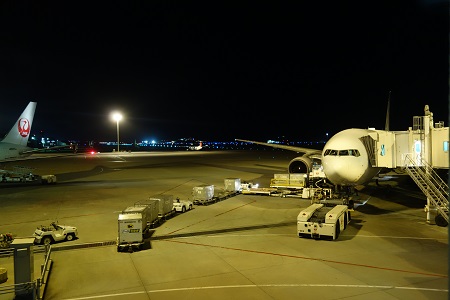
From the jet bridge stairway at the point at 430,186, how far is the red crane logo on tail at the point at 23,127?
38046 mm

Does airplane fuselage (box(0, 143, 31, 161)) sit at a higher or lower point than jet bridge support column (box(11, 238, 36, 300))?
higher

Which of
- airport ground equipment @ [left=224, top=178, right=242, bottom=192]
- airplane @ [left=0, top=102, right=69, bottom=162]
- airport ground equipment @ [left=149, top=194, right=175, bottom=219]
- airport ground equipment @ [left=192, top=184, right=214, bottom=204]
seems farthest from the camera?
airplane @ [left=0, top=102, right=69, bottom=162]

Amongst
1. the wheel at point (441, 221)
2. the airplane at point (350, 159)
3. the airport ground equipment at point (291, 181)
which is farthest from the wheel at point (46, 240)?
the airport ground equipment at point (291, 181)

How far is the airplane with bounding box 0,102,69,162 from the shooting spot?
37.4 meters

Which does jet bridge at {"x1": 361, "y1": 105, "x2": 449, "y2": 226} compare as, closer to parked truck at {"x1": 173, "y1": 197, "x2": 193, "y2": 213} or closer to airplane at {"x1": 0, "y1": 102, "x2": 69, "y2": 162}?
parked truck at {"x1": 173, "y1": 197, "x2": 193, "y2": 213}

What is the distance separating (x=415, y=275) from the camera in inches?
432

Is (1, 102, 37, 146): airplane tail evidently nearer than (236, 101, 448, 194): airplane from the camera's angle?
No

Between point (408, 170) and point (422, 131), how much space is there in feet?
7.97

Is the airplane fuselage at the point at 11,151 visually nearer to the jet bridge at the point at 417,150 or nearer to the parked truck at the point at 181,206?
the parked truck at the point at 181,206

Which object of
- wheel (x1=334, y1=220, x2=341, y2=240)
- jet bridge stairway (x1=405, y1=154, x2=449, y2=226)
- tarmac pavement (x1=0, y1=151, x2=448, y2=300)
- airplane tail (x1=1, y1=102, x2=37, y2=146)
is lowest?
tarmac pavement (x1=0, y1=151, x2=448, y2=300)

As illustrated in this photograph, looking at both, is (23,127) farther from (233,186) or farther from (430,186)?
(430,186)

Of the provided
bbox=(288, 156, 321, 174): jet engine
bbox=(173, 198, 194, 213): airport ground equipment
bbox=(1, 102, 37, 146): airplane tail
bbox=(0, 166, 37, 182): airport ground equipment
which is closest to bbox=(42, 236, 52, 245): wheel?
bbox=(173, 198, 194, 213): airport ground equipment

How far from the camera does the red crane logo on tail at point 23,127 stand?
39287 mm

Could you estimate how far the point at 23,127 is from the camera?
39625mm
